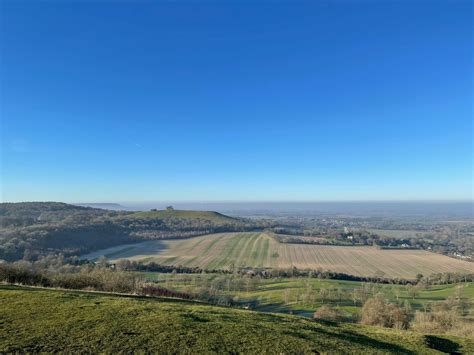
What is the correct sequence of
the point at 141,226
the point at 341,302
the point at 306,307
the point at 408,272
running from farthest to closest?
1. the point at 141,226
2. the point at 408,272
3. the point at 341,302
4. the point at 306,307

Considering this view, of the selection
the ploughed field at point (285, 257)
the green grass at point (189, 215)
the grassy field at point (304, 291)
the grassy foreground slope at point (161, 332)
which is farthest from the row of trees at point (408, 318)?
the green grass at point (189, 215)

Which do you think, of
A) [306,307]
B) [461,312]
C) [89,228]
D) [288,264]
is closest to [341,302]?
[306,307]

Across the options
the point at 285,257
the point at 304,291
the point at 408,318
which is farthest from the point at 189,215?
the point at 408,318

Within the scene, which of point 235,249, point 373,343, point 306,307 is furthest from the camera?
point 235,249

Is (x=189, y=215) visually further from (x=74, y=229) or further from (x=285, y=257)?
(x=285, y=257)

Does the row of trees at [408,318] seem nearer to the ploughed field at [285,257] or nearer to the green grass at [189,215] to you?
the ploughed field at [285,257]

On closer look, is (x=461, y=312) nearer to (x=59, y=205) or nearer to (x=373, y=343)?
(x=373, y=343)

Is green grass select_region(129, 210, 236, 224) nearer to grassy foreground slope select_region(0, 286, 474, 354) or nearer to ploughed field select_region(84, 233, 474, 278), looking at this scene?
ploughed field select_region(84, 233, 474, 278)
